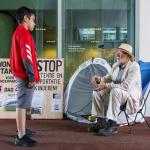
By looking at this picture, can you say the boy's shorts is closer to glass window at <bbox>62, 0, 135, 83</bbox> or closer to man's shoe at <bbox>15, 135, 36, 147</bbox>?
man's shoe at <bbox>15, 135, 36, 147</bbox>

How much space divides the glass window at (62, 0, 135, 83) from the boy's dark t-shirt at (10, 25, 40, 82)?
9.58 feet

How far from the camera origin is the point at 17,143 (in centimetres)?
579

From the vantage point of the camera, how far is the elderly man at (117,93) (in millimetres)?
6340

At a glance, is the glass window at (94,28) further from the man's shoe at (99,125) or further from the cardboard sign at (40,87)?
the man's shoe at (99,125)

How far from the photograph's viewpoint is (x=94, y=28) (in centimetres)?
859

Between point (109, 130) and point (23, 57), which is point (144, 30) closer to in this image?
point (109, 130)

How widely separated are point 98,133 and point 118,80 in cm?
80

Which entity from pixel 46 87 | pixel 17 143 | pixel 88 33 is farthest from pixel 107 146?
pixel 88 33

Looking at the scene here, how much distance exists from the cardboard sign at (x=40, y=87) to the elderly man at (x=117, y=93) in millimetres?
1308

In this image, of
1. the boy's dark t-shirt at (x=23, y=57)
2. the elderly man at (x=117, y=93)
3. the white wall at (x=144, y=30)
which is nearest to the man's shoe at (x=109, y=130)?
the elderly man at (x=117, y=93)

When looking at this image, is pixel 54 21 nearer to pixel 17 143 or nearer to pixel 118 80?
pixel 118 80

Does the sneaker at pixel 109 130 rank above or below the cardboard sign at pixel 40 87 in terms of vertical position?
below

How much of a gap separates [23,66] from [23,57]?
0.52 feet

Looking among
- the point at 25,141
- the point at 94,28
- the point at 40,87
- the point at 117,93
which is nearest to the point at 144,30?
the point at 94,28
